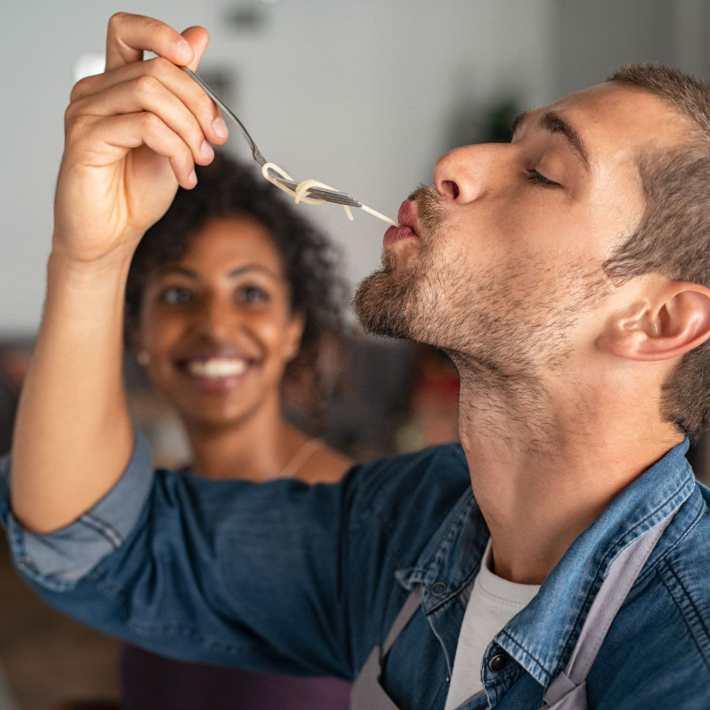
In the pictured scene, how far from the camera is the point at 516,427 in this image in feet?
3.75

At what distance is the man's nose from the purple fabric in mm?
Result: 855

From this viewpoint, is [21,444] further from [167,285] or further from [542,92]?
[542,92]

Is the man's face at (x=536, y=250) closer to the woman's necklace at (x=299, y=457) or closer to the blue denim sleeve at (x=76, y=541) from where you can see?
the blue denim sleeve at (x=76, y=541)

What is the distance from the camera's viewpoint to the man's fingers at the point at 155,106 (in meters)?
1.09

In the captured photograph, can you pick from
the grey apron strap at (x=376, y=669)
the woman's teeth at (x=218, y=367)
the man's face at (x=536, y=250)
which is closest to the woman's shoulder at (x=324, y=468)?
the woman's teeth at (x=218, y=367)

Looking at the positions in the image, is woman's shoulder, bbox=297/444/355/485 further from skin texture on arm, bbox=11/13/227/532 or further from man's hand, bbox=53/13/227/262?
man's hand, bbox=53/13/227/262

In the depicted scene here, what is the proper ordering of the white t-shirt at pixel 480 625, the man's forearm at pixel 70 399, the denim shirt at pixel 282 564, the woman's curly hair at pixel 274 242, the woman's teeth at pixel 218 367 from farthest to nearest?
the woman's curly hair at pixel 274 242, the woman's teeth at pixel 218 367, the man's forearm at pixel 70 399, the denim shirt at pixel 282 564, the white t-shirt at pixel 480 625

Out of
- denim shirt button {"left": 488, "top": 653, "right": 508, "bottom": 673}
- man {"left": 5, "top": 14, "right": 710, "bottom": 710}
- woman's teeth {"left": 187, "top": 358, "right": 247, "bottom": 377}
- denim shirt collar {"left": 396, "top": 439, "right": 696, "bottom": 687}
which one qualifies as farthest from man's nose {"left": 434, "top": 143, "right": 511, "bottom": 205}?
woman's teeth {"left": 187, "top": 358, "right": 247, "bottom": 377}

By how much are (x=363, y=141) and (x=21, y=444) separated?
A: 15.1 feet

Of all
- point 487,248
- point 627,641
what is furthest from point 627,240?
point 627,641

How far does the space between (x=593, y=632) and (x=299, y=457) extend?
113 cm

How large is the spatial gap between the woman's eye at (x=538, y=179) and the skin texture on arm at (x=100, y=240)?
34cm

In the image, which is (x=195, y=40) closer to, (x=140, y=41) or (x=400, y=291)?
(x=140, y=41)

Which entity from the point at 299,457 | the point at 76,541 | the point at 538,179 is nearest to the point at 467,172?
the point at 538,179
